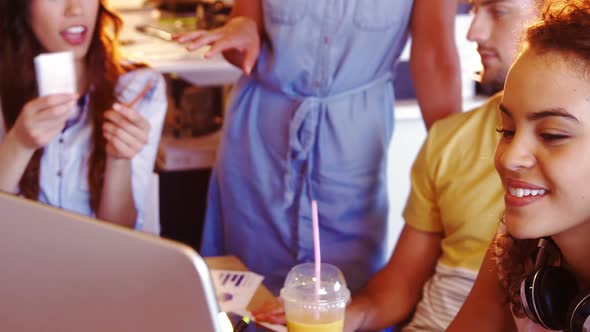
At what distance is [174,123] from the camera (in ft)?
10.8

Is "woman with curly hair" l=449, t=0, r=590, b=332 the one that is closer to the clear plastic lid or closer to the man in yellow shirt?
the clear plastic lid

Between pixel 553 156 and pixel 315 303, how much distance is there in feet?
1.28

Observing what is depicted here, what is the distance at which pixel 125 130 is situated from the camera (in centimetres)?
A: 188

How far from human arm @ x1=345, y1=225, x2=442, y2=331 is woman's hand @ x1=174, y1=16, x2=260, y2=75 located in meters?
0.50

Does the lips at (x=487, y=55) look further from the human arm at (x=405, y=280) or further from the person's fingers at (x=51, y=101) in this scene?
the person's fingers at (x=51, y=101)

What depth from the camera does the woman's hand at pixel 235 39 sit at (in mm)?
1843

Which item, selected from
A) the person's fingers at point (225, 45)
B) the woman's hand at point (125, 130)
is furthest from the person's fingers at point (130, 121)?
the person's fingers at point (225, 45)

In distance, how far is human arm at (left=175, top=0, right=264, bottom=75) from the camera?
185 centimetres

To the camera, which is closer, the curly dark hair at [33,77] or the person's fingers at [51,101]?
the person's fingers at [51,101]

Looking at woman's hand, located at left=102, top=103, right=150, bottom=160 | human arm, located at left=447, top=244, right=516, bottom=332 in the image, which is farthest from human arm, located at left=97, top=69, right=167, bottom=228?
human arm, located at left=447, top=244, right=516, bottom=332

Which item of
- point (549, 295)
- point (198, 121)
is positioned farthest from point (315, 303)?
point (198, 121)

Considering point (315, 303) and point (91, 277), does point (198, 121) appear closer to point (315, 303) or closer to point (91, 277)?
point (315, 303)

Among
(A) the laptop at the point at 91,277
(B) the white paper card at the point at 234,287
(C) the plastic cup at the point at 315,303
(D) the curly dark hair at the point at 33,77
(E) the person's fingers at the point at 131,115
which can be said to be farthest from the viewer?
(D) the curly dark hair at the point at 33,77

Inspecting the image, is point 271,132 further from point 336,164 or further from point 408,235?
point 408,235
